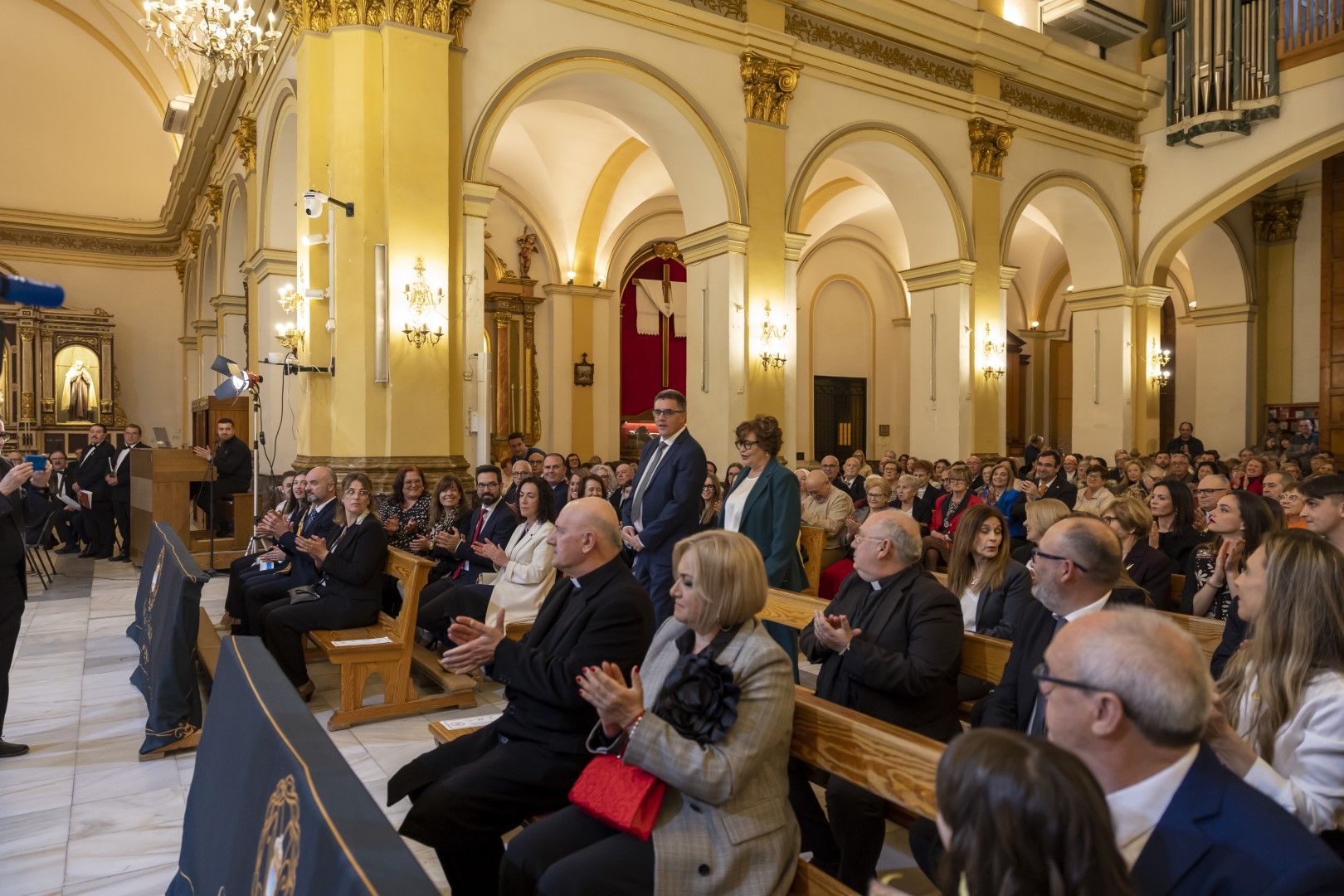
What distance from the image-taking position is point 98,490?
10.7 m

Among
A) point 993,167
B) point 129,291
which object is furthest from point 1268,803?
point 129,291

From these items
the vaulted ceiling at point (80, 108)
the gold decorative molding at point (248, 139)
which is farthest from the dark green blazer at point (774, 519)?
the vaulted ceiling at point (80, 108)

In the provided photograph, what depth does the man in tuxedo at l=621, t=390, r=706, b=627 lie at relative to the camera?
4793 mm

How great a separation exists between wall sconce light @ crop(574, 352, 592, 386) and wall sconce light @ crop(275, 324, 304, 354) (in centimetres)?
643

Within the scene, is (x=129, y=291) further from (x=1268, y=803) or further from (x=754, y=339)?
(x=1268, y=803)

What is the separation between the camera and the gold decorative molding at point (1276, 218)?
1515 cm

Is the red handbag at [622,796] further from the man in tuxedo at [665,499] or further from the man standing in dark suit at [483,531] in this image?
the man standing in dark suit at [483,531]

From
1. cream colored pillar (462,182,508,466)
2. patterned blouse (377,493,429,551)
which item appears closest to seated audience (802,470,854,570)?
cream colored pillar (462,182,508,466)

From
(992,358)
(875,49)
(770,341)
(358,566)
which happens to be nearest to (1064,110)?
(875,49)

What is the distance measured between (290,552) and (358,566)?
745mm

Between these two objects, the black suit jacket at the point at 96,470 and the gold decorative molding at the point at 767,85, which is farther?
the black suit jacket at the point at 96,470

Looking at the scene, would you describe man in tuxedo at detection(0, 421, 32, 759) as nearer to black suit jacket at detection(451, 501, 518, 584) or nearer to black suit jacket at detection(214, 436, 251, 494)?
black suit jacket at detection(451, 501, 518, 584)

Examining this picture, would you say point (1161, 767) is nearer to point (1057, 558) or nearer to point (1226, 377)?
point (1057, 558)

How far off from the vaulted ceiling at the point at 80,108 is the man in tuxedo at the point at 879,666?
17566mm
